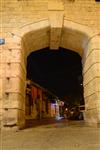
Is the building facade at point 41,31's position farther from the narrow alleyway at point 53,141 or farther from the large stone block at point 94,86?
the narrow alleyway at point 53,141

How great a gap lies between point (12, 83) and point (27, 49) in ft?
7.25

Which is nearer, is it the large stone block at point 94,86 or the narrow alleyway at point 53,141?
the narrow alleyway at point 53,141

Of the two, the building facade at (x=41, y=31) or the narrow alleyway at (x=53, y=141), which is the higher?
the building facade at (x=41, y=31)

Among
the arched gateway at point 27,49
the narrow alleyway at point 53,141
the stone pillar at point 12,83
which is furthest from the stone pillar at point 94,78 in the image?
the stone pillar at point 12,83

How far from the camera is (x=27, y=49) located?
8867 mm

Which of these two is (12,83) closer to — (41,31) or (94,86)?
(41,31)

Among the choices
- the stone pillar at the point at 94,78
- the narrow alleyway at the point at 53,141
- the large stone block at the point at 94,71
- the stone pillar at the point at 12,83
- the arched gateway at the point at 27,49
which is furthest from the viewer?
the large stone block at the point at 94,71

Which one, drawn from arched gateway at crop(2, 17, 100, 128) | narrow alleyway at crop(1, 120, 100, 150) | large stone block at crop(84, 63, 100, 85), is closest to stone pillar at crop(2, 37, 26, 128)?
arched gateway at crop(2, 17, 100, 128)

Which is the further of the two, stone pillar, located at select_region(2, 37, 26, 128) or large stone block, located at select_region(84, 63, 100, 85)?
large stone block, located at select_region(84, 63, 100, 85)

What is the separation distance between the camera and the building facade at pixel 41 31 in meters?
7.11

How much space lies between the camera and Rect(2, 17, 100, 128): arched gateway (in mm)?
6930

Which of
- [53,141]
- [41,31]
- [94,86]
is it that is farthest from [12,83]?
[53,141]

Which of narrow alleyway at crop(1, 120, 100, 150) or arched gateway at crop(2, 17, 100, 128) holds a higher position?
arched gateway at crop(2, 17, 100, 128)

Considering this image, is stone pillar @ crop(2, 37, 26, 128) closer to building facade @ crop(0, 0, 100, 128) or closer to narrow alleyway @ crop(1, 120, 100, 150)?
building facade @ crop(0, 0, 100, 128)
